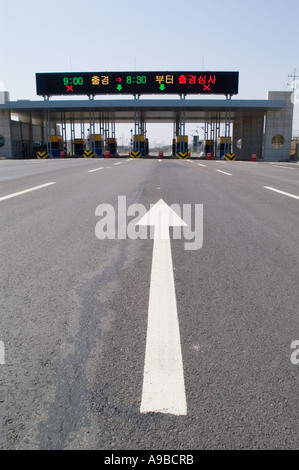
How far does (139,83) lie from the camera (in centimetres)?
3900

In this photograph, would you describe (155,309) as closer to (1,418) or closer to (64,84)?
(1,418)

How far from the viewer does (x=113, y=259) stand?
3.83 meters

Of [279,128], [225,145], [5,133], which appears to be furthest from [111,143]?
[279,128]

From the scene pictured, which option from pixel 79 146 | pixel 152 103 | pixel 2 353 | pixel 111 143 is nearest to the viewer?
pixel 2 353

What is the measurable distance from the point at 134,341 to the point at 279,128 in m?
42.2

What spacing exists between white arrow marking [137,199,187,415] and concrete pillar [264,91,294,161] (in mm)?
39879

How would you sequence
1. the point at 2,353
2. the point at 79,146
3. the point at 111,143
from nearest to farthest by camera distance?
the point at 2,353 < the point at 79,146 < the point at 111,143

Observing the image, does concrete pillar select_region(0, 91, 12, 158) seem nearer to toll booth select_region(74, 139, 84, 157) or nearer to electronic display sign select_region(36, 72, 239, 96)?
electronic display sign select_region(36, 72, 239, 96)

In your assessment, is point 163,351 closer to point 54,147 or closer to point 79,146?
point 54,147

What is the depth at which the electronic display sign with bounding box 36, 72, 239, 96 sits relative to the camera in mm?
38594

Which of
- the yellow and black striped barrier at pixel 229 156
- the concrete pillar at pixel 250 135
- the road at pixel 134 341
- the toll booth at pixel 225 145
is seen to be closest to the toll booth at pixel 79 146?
the toll booth at pixel 225 145

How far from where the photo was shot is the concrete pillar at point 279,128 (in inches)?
1573

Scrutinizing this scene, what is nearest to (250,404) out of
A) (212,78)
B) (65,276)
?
(65,276)

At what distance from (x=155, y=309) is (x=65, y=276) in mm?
1009
